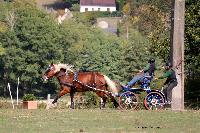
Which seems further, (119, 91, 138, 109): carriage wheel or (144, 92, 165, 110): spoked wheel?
(119, 91, 138, 109): carriage wheel

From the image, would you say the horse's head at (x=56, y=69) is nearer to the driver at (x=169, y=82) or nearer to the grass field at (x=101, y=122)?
the driver at (x=169, y=82)

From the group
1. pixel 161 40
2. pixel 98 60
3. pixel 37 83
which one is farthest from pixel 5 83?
pixel 161 40

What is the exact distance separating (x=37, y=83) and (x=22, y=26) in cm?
906

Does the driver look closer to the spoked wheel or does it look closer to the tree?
the spoked wheel

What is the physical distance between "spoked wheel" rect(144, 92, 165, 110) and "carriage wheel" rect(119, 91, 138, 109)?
0.43 meters

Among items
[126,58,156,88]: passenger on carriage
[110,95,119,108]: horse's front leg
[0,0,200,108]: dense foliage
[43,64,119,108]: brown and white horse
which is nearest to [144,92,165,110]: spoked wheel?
[126,58,156,88]: passenger on carriage

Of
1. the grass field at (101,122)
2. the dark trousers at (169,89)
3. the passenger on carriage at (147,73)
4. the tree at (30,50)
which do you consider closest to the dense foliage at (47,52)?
the tree at (30,50)

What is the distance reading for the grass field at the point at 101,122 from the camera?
55.6ft

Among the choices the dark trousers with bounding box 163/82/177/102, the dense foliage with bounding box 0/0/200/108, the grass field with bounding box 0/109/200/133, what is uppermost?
the dense foliage with bounding box 0/0/200/108

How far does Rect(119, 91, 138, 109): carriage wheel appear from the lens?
78.5 ft

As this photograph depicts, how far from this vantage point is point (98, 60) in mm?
95750

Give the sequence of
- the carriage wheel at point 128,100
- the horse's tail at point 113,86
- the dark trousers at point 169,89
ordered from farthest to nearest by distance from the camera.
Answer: the horse's tail at point 113,86
the dark trousers at point 169,89
the carriage wheel at point 128,100

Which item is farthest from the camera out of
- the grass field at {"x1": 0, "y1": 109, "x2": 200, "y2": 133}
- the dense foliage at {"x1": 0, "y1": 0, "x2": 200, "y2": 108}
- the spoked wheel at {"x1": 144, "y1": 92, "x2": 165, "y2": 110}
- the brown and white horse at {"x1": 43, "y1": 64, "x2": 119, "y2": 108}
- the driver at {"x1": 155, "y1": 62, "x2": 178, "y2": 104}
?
the dense foliage at {"x1": 0, "y1": 0, "x2": 200, "y2": 108}

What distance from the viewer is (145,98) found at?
77.7 ft
